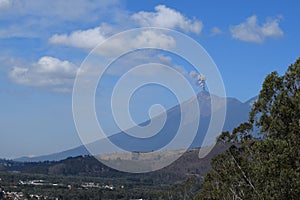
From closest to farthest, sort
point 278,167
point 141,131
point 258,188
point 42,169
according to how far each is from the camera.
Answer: point 278,167
point 258,188
point 141,131
point 42,169

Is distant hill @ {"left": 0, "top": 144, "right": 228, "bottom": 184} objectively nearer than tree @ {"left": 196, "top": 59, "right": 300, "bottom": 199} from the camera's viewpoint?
No

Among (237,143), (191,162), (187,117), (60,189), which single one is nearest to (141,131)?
(187,117)

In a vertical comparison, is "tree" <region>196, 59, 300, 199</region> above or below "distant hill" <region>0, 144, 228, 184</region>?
below

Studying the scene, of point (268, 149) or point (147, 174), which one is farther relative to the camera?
point (147, 174)

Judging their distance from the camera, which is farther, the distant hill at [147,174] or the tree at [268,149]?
the distant hill at [147,174]

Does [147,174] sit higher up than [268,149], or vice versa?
[147,174]

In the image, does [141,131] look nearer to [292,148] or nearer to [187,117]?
[187,117]

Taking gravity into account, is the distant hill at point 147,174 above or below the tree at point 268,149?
above

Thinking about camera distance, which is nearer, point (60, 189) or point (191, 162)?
point (60, 189)
